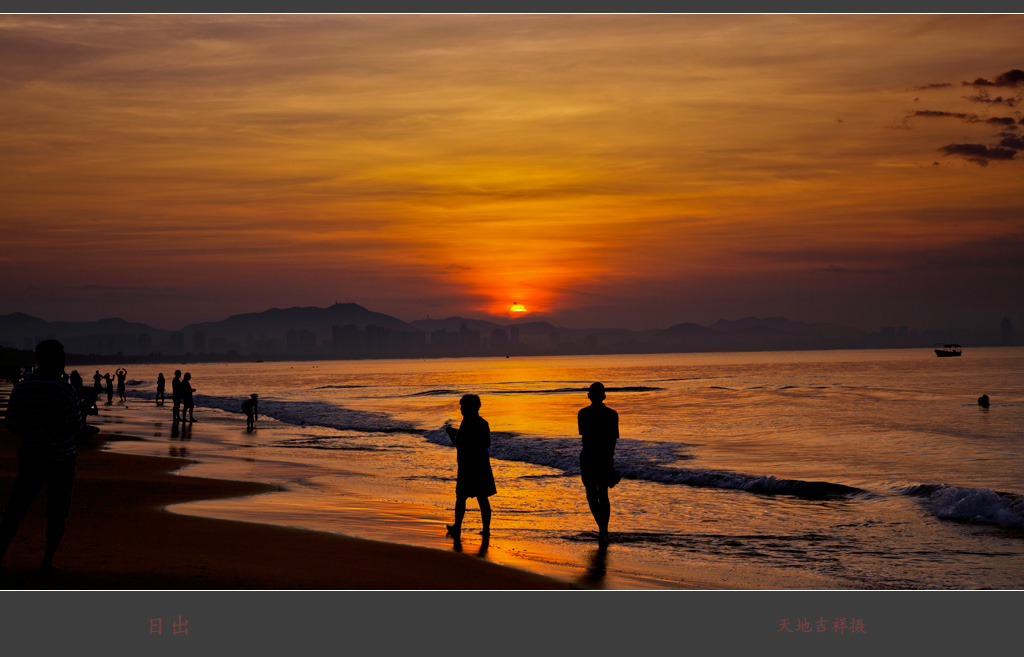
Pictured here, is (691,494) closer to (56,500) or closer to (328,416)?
(56,500)

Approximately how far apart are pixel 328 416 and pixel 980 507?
33350mm

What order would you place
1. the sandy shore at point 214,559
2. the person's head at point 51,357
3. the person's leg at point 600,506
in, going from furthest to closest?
the person's leg at point 600,506
the sandy shore at point 214,559
the person's head at point 51,357

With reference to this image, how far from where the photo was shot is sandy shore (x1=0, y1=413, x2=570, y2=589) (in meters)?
7.52

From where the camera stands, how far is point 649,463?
21312 millimetres

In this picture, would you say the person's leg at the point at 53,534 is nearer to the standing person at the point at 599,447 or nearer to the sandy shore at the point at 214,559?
the sandy shore at the point at 214,559

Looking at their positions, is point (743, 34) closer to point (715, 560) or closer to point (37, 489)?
point (715, 560)

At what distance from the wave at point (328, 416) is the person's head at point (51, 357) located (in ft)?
85.4

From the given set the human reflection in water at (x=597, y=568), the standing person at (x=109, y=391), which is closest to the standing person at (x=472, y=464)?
the human reflection in water at (x=597, y=568)

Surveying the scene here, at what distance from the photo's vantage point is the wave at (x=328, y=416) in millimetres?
35500

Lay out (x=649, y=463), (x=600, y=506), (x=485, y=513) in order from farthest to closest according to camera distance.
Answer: (x=649, y=463)
(x=600, y=506)
(x=485, y=513)

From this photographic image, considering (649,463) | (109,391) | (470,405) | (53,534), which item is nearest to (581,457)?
(470,405)

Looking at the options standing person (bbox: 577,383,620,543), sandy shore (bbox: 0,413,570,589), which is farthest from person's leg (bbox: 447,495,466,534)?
standing person (bbox: 577,383,620,543)

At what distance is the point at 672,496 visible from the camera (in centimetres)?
1593

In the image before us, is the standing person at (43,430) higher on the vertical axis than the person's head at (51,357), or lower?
lower
